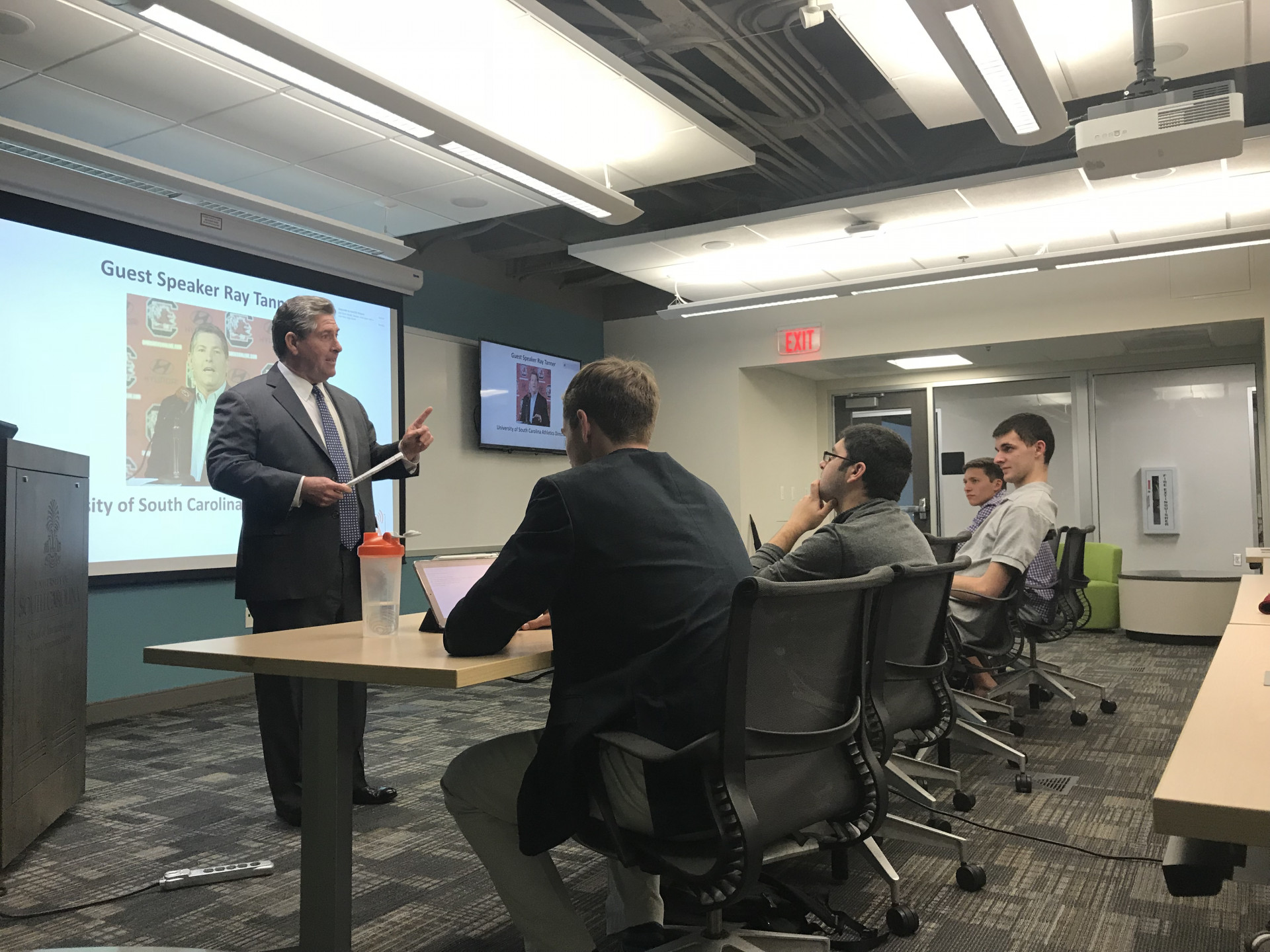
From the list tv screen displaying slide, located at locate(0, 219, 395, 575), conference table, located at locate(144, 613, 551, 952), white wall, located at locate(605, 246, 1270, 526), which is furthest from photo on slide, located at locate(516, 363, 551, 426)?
conference table, located at locate(144, 613, 551, 952)

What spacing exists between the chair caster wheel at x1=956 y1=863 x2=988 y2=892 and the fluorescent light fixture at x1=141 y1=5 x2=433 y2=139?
3.23 m

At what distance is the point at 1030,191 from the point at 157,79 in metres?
4.27

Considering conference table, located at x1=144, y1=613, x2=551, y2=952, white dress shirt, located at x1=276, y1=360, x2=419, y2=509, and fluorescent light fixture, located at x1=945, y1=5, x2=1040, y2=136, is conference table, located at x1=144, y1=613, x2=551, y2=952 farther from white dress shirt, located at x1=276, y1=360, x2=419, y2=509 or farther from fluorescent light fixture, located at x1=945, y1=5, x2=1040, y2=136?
fluorescent light fixture, located at x1=945, y1=5, x2=1040, y2=136

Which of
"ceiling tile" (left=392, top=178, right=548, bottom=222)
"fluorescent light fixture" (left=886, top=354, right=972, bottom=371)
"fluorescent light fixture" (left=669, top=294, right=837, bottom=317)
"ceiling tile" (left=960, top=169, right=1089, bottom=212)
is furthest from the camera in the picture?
"fluorescent light fixture" (left=886, top=354, right=972, bottom=371)

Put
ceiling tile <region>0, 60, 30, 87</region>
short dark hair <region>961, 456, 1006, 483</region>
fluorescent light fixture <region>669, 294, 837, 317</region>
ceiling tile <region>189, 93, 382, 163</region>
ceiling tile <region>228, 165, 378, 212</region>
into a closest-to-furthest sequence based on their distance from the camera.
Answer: ceiling tile <region>0, 60, 30, 87</region>
ceiling tile <region>189, 93, 382, 163</region>
short dark hair <region>961, 456, 1006, 483</region>
ceiling tile <region>228, 165, 378, 212</region>
fluorescent light fixture <region>669, 294, 837, 317</region>

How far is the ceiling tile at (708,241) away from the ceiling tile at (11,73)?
3.38 metres

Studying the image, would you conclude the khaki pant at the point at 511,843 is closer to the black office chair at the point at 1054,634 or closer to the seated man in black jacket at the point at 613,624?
the seated man in black jacket at the point at 613,624

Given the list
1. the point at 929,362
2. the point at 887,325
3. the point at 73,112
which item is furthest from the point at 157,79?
the point at 929,362

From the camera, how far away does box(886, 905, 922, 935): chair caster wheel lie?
7.07ft

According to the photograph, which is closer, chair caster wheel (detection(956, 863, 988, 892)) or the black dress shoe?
chair caster wheel (detection(956, 863, 988, 892))

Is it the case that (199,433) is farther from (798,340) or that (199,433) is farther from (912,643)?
(798,340)

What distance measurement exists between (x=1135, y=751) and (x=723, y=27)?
3537 millimetres

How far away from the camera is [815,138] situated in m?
5.61

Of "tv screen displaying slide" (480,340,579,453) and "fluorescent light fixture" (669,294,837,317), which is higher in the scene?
"fluorescent light fixture" (669,294,837,317)
